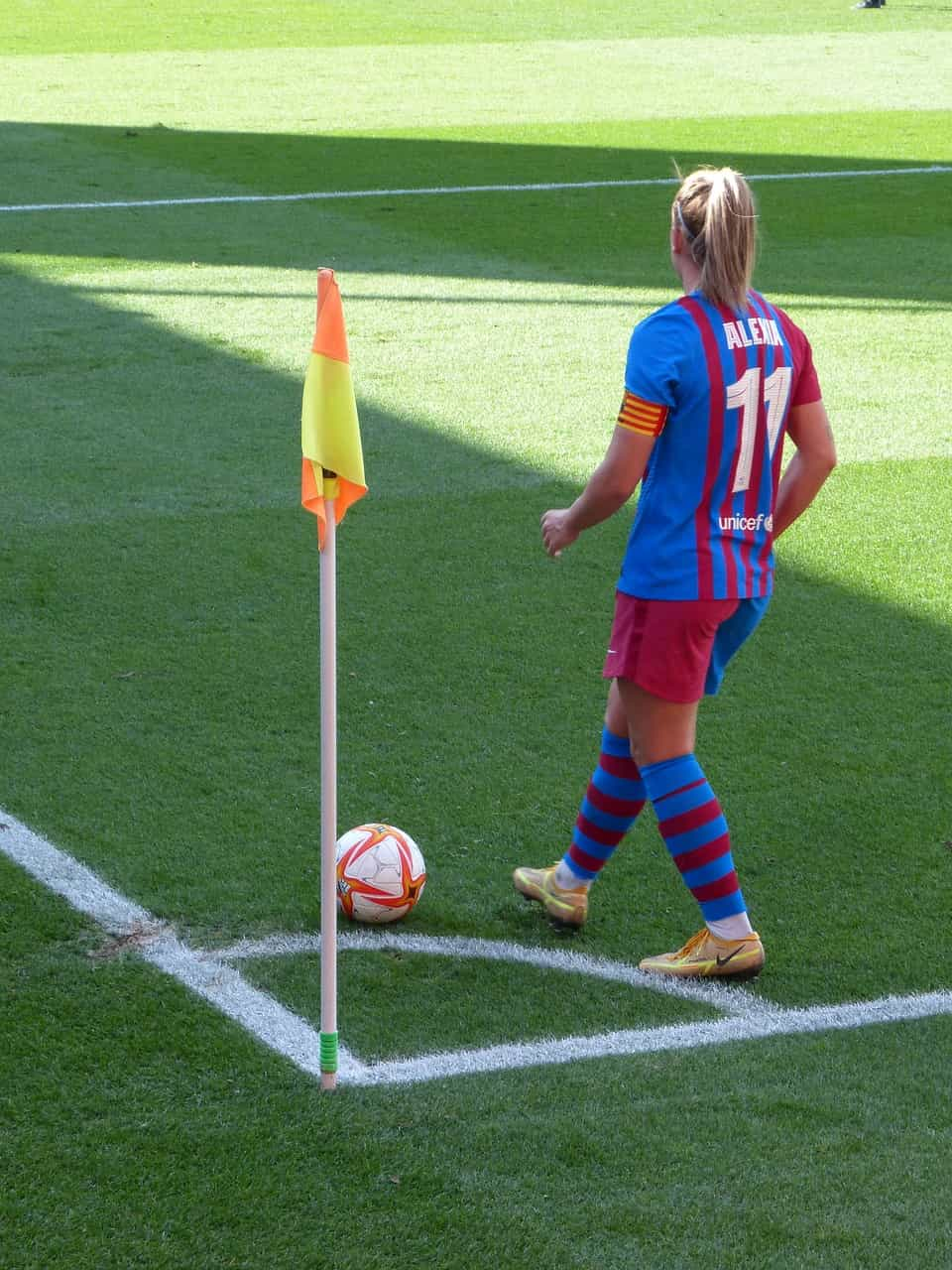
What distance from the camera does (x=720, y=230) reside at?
12.3ft

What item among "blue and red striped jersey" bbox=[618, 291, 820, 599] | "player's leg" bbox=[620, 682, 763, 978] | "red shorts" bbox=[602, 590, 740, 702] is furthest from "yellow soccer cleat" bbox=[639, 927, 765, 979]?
"blue and red striped jersey" bbox=[618, 291, 820, 599]

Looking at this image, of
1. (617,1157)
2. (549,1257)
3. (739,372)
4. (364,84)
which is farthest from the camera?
(364,84)

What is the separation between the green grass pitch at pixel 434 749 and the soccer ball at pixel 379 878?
0.31ft

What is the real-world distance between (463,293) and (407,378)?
2.30 metres

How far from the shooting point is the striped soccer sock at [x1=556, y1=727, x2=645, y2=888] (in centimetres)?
431

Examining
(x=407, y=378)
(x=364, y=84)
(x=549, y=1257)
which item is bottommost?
(x=549, y=1257)

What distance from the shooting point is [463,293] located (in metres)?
12.0

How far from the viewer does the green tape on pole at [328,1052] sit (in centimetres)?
357

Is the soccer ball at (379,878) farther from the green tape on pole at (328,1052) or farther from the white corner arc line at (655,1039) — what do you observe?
the green tape on pole at (328,1052)

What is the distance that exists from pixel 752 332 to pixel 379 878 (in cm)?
163

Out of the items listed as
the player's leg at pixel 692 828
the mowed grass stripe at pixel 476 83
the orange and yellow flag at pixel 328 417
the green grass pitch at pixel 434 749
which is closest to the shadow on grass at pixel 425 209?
the green grass pitch at pixel 434 749

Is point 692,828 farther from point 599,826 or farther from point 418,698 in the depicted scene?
point 418,698

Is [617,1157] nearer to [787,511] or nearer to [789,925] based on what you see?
[789,925]

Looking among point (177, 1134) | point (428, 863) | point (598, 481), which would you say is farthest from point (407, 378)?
point (177, 1134)
